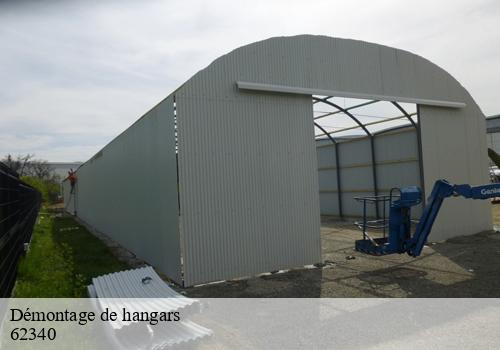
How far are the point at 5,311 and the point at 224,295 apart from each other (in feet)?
10.5

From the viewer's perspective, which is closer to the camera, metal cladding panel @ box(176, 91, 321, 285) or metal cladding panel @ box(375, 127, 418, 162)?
metal cladding panel @ box(176, 91, 321, 285)

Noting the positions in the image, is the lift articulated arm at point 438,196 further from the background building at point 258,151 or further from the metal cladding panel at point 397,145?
the metal cladding panel at point 397,145

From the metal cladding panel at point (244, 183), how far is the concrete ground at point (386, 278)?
1.44 ft

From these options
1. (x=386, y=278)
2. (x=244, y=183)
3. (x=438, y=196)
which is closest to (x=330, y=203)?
(x=438, y=196)

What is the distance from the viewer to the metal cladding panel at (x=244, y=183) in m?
7.48

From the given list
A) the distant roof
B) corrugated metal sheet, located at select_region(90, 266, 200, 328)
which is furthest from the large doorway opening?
the distant roof

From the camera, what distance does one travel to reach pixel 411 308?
19.2ft

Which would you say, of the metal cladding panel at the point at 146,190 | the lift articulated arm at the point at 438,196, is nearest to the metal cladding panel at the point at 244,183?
the metal cladding panel at the point at 146,190

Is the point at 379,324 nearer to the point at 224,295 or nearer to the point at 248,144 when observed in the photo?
the point at 224,295

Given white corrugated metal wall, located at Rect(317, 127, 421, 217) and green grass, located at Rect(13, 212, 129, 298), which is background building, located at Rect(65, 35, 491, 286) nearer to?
green grass, located at Rect(13, 212, 129, 298)

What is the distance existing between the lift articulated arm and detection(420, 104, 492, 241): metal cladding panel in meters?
3.33

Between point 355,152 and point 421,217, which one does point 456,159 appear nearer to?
point 421,217

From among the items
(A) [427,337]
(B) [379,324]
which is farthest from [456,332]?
(B) [379,324]

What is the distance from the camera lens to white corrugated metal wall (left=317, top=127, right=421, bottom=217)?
14.0 metres
